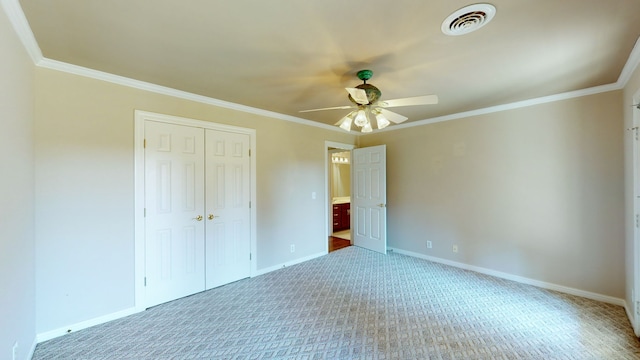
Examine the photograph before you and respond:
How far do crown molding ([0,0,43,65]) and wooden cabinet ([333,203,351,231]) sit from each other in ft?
19.1

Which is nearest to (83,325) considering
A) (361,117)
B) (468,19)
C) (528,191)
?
(361,117)

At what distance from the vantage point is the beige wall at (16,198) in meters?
1.49

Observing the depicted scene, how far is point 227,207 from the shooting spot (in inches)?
134

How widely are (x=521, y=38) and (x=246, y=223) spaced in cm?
349

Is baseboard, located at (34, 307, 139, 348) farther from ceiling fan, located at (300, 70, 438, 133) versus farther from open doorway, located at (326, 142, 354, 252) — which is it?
open doorway, located at (326, 142, 354, 252)

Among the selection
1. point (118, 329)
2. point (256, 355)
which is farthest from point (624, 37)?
point (118, 329)

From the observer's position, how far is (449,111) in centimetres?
382

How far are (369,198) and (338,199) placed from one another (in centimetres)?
265

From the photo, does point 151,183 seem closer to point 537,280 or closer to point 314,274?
point 314,274

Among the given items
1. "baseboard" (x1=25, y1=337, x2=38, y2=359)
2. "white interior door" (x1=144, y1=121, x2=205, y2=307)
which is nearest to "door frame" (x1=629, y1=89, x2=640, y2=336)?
"white interior door" (x1=144, y1=121, x2=205, y2=307)

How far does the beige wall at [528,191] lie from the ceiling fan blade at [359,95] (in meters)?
2.51

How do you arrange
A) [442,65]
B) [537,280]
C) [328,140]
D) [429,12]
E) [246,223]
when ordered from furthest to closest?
[328,140] → [246,223] → [537,280] → [442,65] → [429,12]

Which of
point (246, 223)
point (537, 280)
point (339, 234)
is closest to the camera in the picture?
point (537, 280)

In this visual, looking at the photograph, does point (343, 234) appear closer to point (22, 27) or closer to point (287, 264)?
point (287, 264)
